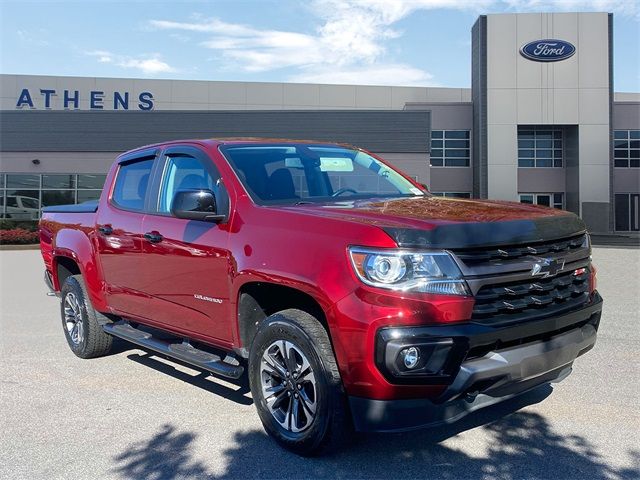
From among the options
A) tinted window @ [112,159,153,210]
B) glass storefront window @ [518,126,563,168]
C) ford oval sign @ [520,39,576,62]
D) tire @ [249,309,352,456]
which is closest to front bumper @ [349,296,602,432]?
tire @ [249,309,352,456]

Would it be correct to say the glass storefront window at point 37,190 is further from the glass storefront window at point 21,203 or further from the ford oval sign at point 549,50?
the ford oval sign at point 549,50

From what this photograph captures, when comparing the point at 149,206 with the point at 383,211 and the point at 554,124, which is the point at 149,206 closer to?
the point at 383,211

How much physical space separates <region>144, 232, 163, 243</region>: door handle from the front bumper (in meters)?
2.17

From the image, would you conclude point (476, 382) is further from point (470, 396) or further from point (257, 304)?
point (257, 304)

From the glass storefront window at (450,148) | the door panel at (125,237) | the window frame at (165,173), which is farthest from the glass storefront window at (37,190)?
the window frame at (165,173)

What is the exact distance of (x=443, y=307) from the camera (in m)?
2.94

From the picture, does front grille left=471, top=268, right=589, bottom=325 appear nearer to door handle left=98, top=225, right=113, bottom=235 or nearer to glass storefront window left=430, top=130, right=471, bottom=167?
door handle left=98, top=225, right=113, bottom=235

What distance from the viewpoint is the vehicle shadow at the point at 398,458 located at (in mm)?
3303

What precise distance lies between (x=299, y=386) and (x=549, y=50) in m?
33.5

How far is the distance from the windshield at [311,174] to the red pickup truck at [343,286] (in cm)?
2

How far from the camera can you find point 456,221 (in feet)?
10.3

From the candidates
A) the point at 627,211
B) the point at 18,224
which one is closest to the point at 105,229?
the point at 18,224

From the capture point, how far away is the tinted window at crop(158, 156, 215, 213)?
14.7 feet

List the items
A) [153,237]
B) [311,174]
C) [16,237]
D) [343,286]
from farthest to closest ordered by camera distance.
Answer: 1. [16,237]
2. [311,174]
3. [153,237]
4. [343,286]
